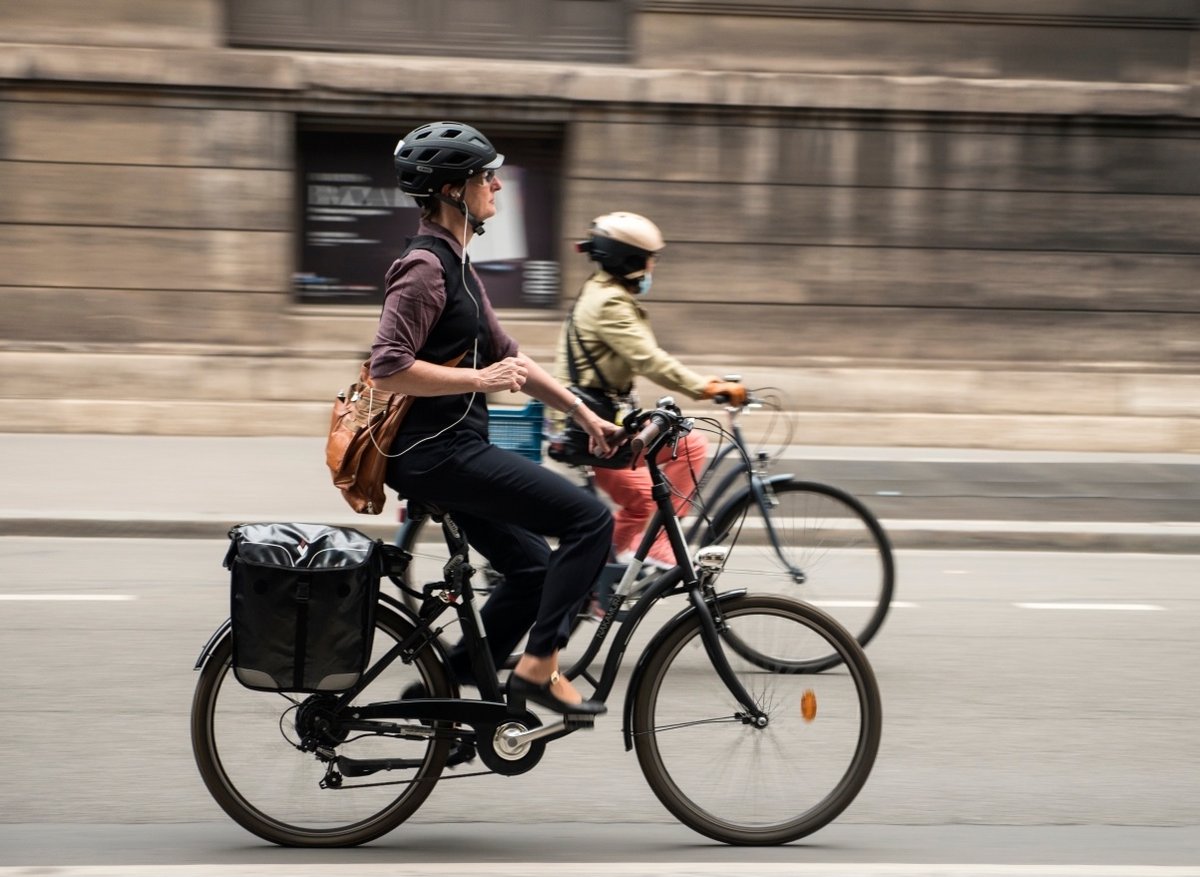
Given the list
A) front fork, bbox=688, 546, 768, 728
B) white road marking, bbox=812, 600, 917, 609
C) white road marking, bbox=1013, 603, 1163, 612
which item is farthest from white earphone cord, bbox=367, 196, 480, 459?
white road marking, bbox=1013, 603, 1163, 612

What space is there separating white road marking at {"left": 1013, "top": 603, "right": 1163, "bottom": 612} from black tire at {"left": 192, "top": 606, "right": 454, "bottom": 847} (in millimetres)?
4192

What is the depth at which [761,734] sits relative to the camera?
3.95 m

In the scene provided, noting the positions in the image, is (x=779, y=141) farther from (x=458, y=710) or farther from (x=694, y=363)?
(x=458, y=710)

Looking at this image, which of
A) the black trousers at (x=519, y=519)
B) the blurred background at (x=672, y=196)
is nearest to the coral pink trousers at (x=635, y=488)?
the black trousers at (x=519, y=519)

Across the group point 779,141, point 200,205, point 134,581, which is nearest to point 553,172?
point 779,141

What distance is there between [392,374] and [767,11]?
388 inches

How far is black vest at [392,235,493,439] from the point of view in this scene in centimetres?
380

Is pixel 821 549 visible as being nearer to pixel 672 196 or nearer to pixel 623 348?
pixel 623 348

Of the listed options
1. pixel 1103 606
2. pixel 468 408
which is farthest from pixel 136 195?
pixel 468 408

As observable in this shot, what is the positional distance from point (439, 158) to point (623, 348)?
2111mm

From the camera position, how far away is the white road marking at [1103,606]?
285 inches

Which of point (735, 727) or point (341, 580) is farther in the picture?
point (735, 727)

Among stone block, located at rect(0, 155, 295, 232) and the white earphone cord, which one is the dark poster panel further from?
the white earphone cord

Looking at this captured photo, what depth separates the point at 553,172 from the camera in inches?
516
